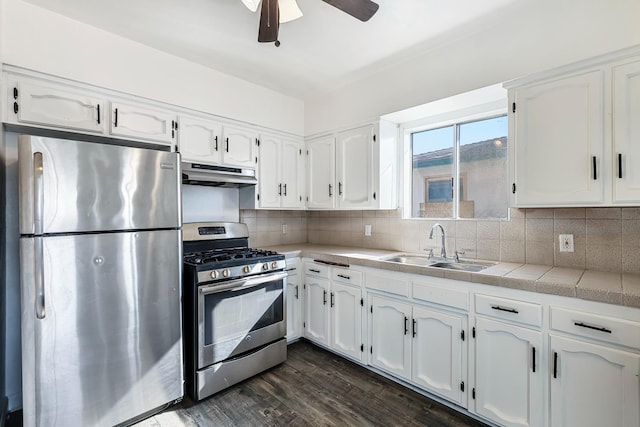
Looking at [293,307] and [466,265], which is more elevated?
[466,265]

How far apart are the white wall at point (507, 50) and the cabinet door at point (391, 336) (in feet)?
5.37

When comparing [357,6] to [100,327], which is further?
[100,327]

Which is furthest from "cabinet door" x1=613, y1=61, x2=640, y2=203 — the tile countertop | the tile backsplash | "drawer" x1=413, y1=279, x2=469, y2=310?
"drawer" x1=413, y1=279, x2=469, y2=310

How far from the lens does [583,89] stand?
1688 millimetres

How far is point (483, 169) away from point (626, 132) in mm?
958

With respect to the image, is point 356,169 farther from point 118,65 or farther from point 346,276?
point 118,65

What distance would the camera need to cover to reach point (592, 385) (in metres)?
1.47

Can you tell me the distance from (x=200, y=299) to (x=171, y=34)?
6.18 feet

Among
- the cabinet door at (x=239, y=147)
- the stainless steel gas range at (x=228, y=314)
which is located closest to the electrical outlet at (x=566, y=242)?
the stainless steel gas range at (x=228, y=314)

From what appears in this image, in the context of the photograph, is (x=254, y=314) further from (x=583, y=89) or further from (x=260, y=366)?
(x=583, y=89)

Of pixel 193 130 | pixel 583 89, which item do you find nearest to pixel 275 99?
pixel 193 130

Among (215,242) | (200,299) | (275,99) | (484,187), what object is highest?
(275,99)

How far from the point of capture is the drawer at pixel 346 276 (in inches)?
97.6

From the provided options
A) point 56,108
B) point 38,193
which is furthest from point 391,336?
point 56,108
